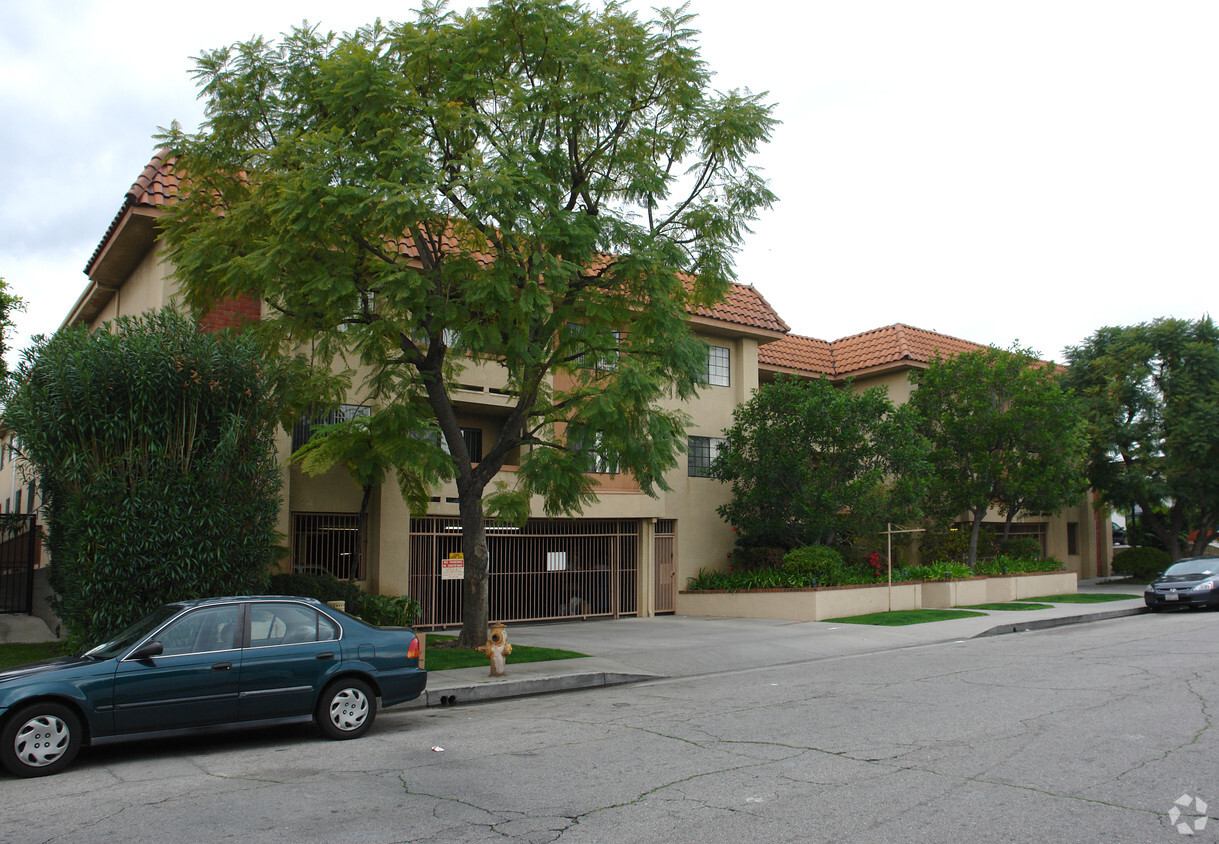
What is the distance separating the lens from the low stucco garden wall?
20.5 meters

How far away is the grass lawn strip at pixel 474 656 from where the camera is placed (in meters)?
12.9

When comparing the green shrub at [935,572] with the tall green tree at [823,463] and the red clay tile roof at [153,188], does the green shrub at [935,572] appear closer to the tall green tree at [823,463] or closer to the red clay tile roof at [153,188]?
the tall green tree at [823,463]

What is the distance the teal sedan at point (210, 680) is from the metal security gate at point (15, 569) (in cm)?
1128

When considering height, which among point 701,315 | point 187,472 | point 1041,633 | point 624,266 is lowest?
point 1041,633

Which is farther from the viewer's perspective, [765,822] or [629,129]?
[629,129]

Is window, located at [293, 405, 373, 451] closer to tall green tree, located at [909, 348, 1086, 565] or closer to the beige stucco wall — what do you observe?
the beige stucco wall

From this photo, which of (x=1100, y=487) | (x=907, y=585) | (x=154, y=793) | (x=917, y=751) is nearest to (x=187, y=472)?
(x=154, y=793)

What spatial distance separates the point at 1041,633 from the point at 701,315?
10778 mm

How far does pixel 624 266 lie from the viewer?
13109 mm

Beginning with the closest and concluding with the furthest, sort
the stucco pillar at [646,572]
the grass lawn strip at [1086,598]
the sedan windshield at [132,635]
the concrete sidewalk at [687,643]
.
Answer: the sedan windshield at [132,635] → the concrete sidewalk at [687,643] → the stucco pillar at [646,572] → the grass lawn strip at [1086,598]

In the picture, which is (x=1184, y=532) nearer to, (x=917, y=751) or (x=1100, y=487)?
(x=1100, y=487)

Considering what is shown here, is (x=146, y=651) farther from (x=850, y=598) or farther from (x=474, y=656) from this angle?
(x=850, y=598)

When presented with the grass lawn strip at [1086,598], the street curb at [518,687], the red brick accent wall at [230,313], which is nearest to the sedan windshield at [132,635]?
the street curb at [518,687]

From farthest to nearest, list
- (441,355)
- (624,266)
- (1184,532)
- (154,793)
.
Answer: (1184,532), (441,355), (624,266), (154,793)
